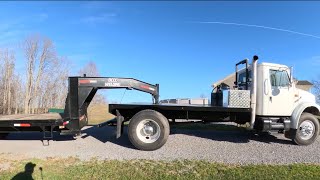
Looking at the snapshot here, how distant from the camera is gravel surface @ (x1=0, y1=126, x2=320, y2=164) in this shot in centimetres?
933

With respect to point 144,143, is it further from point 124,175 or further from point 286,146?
point 286,146

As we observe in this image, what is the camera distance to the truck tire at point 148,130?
10273 millimetres

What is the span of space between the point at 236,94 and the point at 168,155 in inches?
113

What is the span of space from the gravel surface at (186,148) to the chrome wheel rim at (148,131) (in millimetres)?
420

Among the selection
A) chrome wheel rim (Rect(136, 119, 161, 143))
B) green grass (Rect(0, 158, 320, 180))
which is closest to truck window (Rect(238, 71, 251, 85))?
chrome wheel rim (Rect(136, 119, 161, 143))

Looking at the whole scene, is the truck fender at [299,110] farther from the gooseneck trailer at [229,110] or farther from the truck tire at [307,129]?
the truck tire at [307,129]

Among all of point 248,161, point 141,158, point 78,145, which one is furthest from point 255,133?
point 78,145

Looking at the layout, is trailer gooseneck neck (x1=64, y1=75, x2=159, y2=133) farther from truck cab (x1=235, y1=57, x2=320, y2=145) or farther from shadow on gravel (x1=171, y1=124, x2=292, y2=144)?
truck cab (x1=235, y1=57, x2=320, y2=145)

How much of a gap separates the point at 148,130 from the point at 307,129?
4985 millimetres

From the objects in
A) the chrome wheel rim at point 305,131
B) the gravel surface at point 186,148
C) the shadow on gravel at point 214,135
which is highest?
the chrome wheel rim at point 305,131

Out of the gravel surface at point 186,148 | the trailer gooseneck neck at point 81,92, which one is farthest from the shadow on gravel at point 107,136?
the trailer gooseneck neck at point 81,92

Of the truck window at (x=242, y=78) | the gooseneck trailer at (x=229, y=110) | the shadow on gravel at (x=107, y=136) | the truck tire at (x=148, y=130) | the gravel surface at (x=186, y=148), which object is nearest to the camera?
the gravel surface at (x=186, y=148)

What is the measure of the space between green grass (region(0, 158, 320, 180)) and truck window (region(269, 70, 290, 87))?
329 cm

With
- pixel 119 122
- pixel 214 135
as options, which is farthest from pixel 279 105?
pixel 119 122
